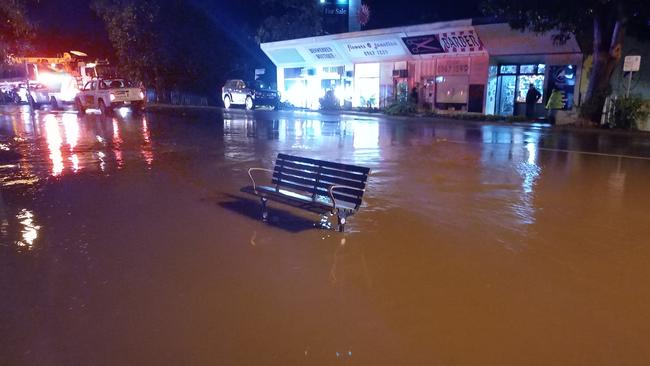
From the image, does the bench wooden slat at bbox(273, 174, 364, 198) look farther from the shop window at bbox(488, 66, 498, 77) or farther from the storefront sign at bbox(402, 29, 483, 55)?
the shop window at bbox(488, 66, 498, 77)

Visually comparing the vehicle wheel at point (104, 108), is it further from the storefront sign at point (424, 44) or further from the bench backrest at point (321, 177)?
the bench backrest at point (321, 177)

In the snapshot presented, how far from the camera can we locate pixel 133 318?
444 centimetres

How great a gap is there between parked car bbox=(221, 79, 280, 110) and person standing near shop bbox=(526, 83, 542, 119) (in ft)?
57.0

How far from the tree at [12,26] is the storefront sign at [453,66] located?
2129 cm

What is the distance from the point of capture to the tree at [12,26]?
14773 mm

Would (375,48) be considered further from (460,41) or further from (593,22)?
(593,22)

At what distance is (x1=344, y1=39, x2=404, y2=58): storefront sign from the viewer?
3184 centimetres

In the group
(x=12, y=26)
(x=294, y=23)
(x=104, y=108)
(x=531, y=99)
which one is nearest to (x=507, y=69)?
(x=531, y=99)

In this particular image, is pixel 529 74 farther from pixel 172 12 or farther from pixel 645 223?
pixel 172 12

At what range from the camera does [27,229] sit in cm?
704

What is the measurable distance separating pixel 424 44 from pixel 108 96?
59.6ft

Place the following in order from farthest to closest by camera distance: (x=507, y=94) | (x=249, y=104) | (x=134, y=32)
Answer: (x=134, y=32) < (x=249, y=104) < (x=507, y=94)

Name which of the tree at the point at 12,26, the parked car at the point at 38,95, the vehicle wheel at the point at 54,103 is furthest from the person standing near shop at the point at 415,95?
the parked car at the point at 38,95

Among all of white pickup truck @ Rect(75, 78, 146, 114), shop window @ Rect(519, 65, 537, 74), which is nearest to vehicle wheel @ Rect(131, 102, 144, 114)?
white pickup truck @ Rect(75, 78, 146, 114)
